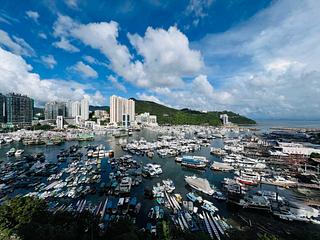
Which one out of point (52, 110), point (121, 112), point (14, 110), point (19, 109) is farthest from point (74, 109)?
point (14, 110)

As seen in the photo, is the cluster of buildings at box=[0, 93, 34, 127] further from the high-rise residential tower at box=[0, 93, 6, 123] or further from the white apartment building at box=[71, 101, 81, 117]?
the white apartment building at box=[71, 101, 81, 117]

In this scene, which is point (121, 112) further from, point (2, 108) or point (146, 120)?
point (2, 108)

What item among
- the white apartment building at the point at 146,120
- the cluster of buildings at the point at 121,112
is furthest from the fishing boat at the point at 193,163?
the white apartment building at the point at 146,120

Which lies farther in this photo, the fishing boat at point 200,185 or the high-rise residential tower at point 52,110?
the high-rise residential tower at point 52,110

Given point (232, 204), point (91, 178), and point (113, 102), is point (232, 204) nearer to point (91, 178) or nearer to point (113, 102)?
point (91, 178)

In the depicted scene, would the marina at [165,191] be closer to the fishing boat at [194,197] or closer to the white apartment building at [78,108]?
the fishing boat at [194,197]
